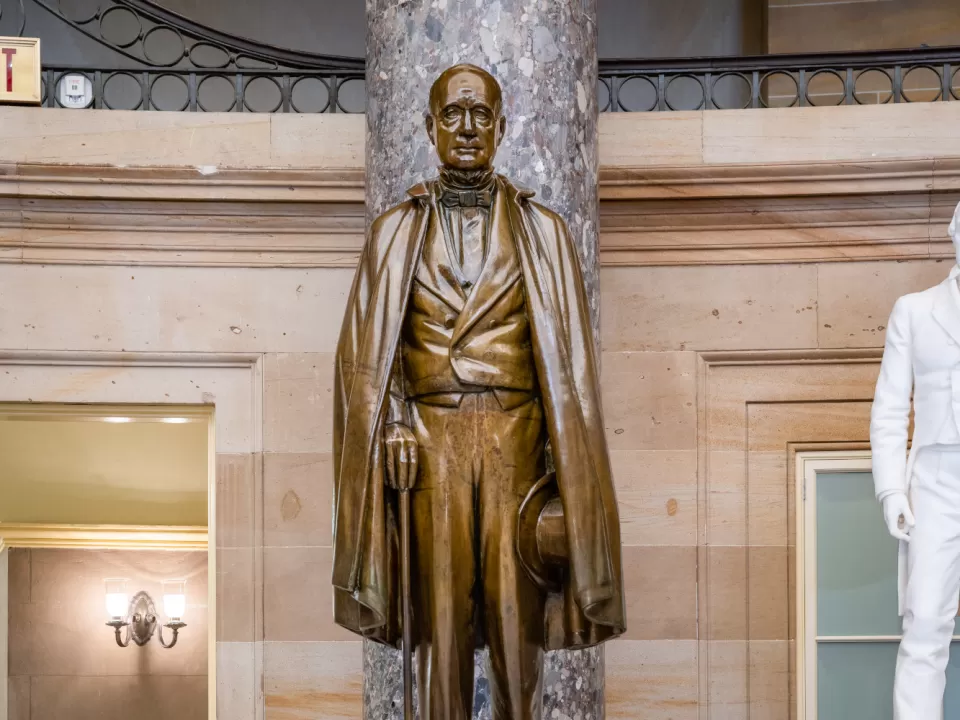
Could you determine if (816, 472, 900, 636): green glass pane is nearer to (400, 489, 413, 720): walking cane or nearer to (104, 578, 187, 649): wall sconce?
(400, 489, 413, 720): walking cane

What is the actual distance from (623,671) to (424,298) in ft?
11.6

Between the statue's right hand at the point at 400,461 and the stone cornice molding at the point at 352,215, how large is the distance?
3358mm

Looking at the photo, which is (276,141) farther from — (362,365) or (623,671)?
(362,365)

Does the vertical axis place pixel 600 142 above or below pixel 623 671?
above

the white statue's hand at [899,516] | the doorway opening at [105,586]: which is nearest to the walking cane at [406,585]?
the white statue's hand at [899,516]

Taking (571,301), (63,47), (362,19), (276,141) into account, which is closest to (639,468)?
(276,141)

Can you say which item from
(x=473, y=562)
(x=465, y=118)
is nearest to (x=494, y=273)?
Result: (x=465, y=118)

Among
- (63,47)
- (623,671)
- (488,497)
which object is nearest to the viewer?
(488,497)

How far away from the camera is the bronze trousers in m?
3.86

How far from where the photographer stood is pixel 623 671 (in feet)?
23.1

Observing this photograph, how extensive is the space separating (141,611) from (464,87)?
7.14m

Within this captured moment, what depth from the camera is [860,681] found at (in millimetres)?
7055

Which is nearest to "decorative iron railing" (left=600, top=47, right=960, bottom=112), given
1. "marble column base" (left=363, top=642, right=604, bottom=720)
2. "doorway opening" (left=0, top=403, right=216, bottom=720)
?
"marble column base" (left=363, top=642, right=604, bottom=720)

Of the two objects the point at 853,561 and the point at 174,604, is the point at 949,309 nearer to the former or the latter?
the point at 853,561
